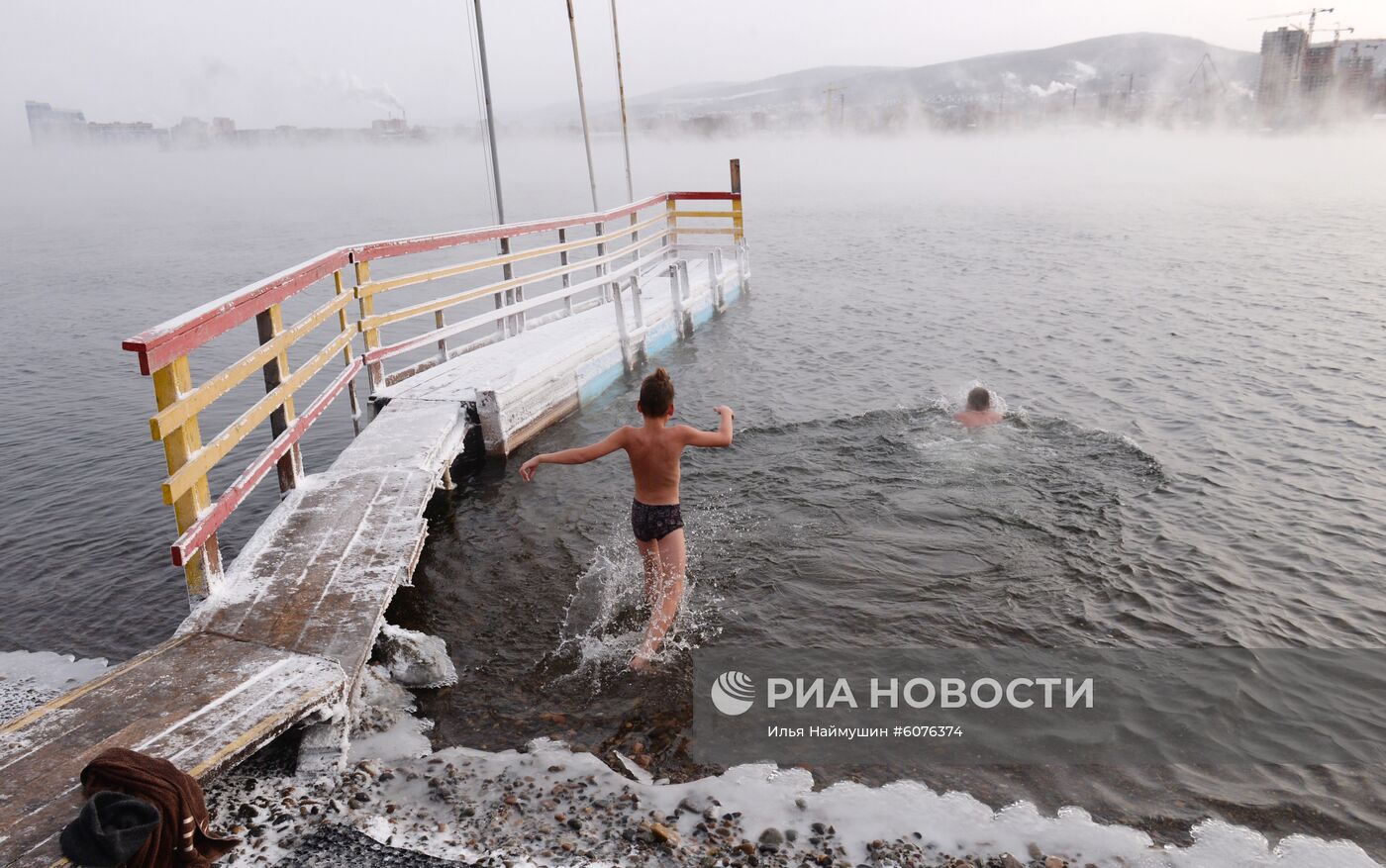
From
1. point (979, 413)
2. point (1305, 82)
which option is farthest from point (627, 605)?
point (1305, 82)

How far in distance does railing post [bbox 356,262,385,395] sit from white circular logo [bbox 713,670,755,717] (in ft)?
16.7

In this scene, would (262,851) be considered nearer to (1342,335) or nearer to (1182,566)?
(1182,566)

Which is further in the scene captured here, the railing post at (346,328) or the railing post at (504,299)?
the railing post at (504,299)

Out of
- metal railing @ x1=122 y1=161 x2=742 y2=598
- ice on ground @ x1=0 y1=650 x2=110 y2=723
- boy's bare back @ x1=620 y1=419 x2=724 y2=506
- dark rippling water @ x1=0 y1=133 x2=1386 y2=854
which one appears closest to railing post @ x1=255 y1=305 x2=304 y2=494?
metal railing @ x1=122 y1=161 x2=742 y2=598

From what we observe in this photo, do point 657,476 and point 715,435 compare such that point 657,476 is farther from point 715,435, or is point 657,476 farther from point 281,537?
point 281,537

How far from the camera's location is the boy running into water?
228 inches

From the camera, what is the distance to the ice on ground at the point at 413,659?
18.3 ft

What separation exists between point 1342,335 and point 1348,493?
26.3 ft

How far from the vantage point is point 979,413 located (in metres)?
10.6

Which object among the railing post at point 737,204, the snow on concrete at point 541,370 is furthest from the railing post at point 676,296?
the railing post at point 737,204

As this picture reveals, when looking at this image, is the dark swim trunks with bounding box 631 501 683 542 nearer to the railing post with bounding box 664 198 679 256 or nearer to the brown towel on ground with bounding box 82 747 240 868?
the brown towel on ground with bounding box 82 747 240 868

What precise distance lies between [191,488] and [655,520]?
266 cm

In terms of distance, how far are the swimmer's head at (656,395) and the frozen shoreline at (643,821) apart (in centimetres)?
206

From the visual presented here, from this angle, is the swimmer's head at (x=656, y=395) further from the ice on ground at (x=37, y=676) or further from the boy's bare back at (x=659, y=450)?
the ice on ground at (x=37, y=676)
